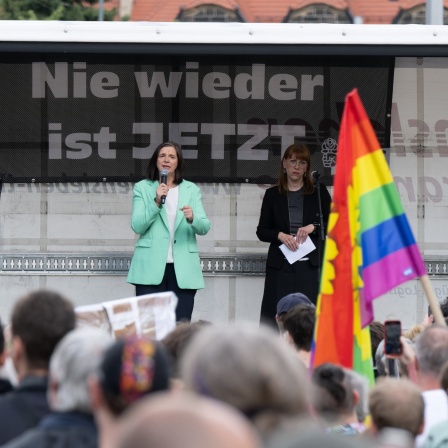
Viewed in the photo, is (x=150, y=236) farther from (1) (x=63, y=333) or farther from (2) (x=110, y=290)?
(1) (x=63, y=333)

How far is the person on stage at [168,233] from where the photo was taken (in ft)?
26.3

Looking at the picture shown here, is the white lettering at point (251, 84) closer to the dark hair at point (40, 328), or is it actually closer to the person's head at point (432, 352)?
the person's head at point (432, 352)

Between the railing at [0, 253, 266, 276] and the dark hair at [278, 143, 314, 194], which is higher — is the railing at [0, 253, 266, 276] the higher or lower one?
the lower one

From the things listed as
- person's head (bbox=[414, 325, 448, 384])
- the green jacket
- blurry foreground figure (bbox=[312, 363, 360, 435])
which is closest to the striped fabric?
person's head (bbox=[414, 325, 448, 384])

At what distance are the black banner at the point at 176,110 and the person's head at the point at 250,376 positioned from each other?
6090 mm

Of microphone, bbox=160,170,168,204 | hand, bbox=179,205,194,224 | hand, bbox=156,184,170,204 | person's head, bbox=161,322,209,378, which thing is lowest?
person's head, bbox=161,322,209,378

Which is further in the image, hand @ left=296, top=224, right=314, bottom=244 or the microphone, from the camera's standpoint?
hand @ left=296, top=224, right=314, bottom=244

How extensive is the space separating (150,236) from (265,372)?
576 cm

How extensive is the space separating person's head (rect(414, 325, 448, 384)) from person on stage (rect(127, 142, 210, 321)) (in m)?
3.40

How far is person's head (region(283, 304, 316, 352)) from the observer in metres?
5.70

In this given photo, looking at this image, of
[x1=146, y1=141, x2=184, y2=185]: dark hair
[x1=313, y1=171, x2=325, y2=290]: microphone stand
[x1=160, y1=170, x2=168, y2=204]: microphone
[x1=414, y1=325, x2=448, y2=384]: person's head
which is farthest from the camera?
[x1=313, y1=171, x2=325, y2=290]: microphone stand

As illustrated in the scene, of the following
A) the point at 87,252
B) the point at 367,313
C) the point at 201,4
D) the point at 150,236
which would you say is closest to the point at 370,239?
the point at 367,313

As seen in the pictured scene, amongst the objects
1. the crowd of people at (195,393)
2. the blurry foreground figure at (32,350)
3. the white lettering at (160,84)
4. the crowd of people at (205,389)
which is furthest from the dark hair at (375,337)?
the blurry foreground figure at (32,350)

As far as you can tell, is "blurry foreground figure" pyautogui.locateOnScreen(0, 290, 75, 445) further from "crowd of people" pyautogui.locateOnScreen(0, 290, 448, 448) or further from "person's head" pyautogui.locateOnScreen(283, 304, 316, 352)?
"person's head" pyautogui.locateOnScreen(283, 304, 316, 352)
